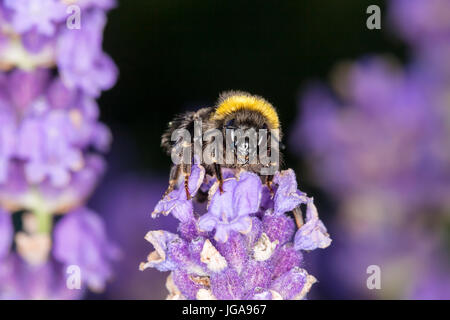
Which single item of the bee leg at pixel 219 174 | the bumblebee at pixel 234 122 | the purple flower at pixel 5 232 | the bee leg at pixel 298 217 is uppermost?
the bumblebee at pixel 234 122

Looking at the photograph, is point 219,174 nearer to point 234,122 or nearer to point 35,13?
point 234,122

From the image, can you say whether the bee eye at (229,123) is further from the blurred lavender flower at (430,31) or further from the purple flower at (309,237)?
the blurred lavender flower at (430,31)

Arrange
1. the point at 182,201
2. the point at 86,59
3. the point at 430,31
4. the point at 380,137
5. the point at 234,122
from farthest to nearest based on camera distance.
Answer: the point at 430,31 → the point at 380,137 → the point at 86,59 → the point at 234,122 → the point at 182,201

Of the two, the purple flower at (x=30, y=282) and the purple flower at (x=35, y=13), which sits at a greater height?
the purple flower at (x=35, y=13)

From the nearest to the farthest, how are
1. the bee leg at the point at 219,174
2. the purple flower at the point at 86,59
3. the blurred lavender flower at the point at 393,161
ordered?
the bee leg at the point at 219,174 < the purple flower at the point at 86,59 < the blurred lavender flower at the point at 393,161

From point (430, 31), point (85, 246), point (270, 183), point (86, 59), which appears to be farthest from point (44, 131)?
point (430, 31)

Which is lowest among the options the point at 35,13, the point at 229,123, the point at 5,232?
the point at 5,232

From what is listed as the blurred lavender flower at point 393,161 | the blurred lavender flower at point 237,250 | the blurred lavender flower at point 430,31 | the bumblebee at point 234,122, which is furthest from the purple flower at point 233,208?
the blurred lavender flower at point 430,31
